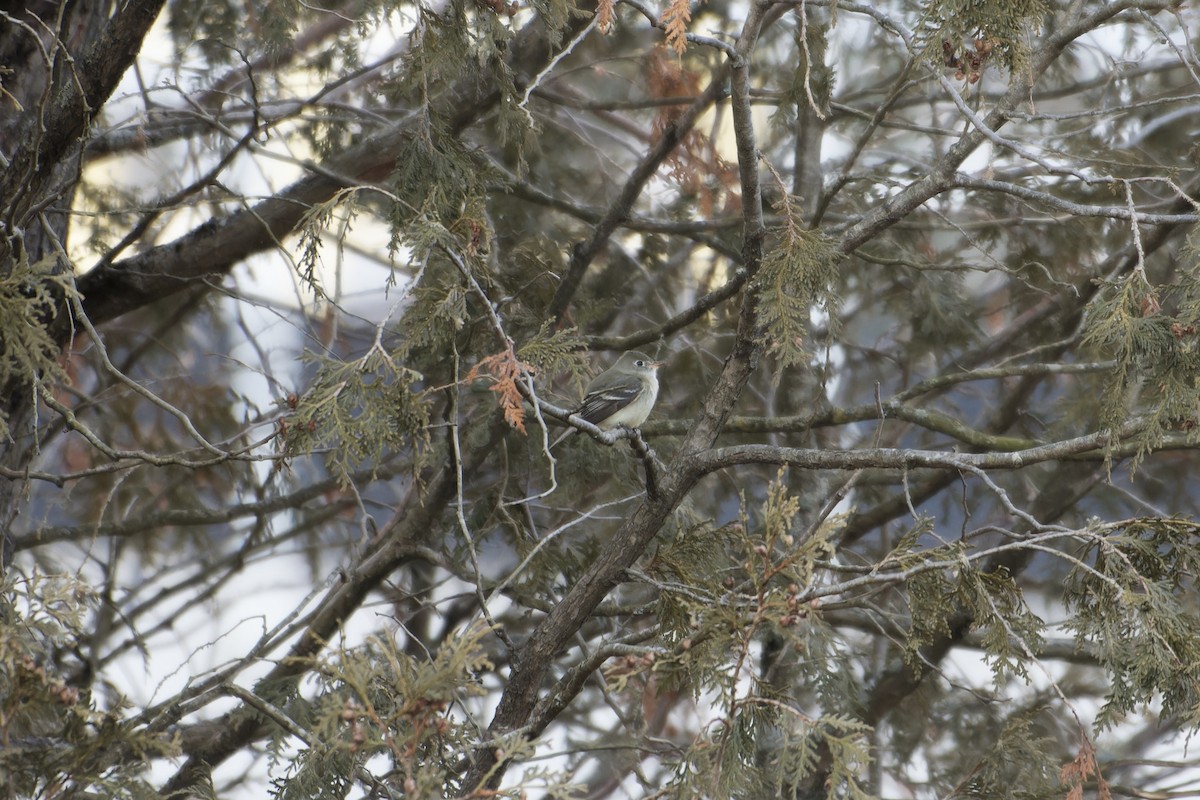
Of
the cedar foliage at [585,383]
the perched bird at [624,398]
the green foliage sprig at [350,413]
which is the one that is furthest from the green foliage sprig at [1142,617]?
the perched bird at [624,398]

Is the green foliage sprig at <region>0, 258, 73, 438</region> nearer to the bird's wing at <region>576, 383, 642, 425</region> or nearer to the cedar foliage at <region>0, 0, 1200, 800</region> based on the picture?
the cedar foliage at <region>0, 0, 1200, 800</region>

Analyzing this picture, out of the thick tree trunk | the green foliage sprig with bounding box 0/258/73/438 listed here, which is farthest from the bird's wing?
the green foliage sprig with bounding box 0/258/73/438

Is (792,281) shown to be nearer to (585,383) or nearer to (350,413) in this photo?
(350,413)

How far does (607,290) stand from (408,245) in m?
3.21

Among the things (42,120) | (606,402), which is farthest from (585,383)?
(42,120)

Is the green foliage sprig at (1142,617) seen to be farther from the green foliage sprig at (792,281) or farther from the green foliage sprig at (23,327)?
the green foliage sprig at (23,327)

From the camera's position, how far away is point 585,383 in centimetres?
527

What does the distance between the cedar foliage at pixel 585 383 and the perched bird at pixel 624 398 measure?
0.24 metres

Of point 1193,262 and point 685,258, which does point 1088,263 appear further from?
point 1193,262

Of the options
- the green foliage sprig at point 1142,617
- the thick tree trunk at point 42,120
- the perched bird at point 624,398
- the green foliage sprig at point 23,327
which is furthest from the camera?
the perched bird at point 624,398

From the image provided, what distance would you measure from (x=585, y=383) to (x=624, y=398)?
0.34 meters

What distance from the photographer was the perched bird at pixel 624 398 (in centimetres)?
547

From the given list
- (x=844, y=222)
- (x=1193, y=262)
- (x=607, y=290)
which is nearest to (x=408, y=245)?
(x=1193, y=262)

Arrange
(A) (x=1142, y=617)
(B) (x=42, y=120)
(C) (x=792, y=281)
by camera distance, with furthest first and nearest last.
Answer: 1. (B) (x=42, y=120)
2. (C) (x=792, y=281)
3. (A) (x=1142, y=617)
